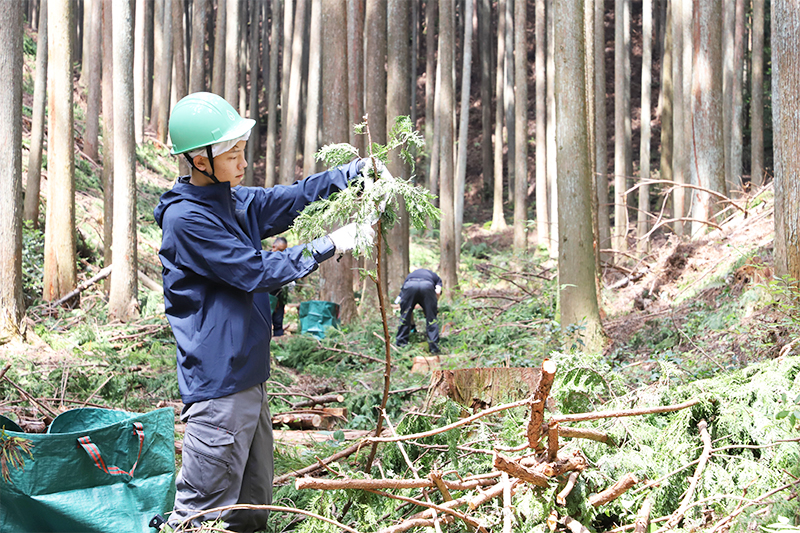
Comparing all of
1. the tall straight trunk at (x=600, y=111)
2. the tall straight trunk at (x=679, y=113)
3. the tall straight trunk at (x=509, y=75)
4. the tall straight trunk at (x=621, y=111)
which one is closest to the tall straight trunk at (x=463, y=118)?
the tall straight trunk at (x=509, y=75)

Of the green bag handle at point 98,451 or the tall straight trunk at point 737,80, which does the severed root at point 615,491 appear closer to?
the green bag handle at point 98,451

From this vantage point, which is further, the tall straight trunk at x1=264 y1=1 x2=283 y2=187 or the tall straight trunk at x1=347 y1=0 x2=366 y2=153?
the tall straight trunk at x1=264 y1=1 x2=283 y2=187

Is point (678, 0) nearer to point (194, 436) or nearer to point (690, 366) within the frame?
point (690, 366)

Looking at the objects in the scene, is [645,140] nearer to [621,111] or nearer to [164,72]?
[621,111]

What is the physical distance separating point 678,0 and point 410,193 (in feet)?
45.8

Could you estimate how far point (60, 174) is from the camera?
1034 cm

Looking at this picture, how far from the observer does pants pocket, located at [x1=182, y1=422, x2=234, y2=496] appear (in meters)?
2.85

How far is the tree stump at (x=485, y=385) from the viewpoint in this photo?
4.72m

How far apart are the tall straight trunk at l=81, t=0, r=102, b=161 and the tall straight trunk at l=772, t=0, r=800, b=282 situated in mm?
14623

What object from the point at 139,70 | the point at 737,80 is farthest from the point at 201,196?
the point at 139,70

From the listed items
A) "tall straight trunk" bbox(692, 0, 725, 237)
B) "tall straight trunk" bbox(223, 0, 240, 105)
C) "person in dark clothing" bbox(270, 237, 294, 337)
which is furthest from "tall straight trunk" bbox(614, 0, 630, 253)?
"tall straight trunk" bbox(223, 0, 240, 105)

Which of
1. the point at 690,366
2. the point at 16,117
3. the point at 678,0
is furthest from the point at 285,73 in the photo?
the point at 690,366

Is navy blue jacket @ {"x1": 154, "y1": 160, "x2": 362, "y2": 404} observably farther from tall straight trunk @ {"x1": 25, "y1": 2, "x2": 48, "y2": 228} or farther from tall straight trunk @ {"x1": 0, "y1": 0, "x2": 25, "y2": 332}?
tall straight trunk @ {"x1": 25, "y1": 2, "x2": 48, "y2": 228}

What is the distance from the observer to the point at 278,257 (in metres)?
2.93
